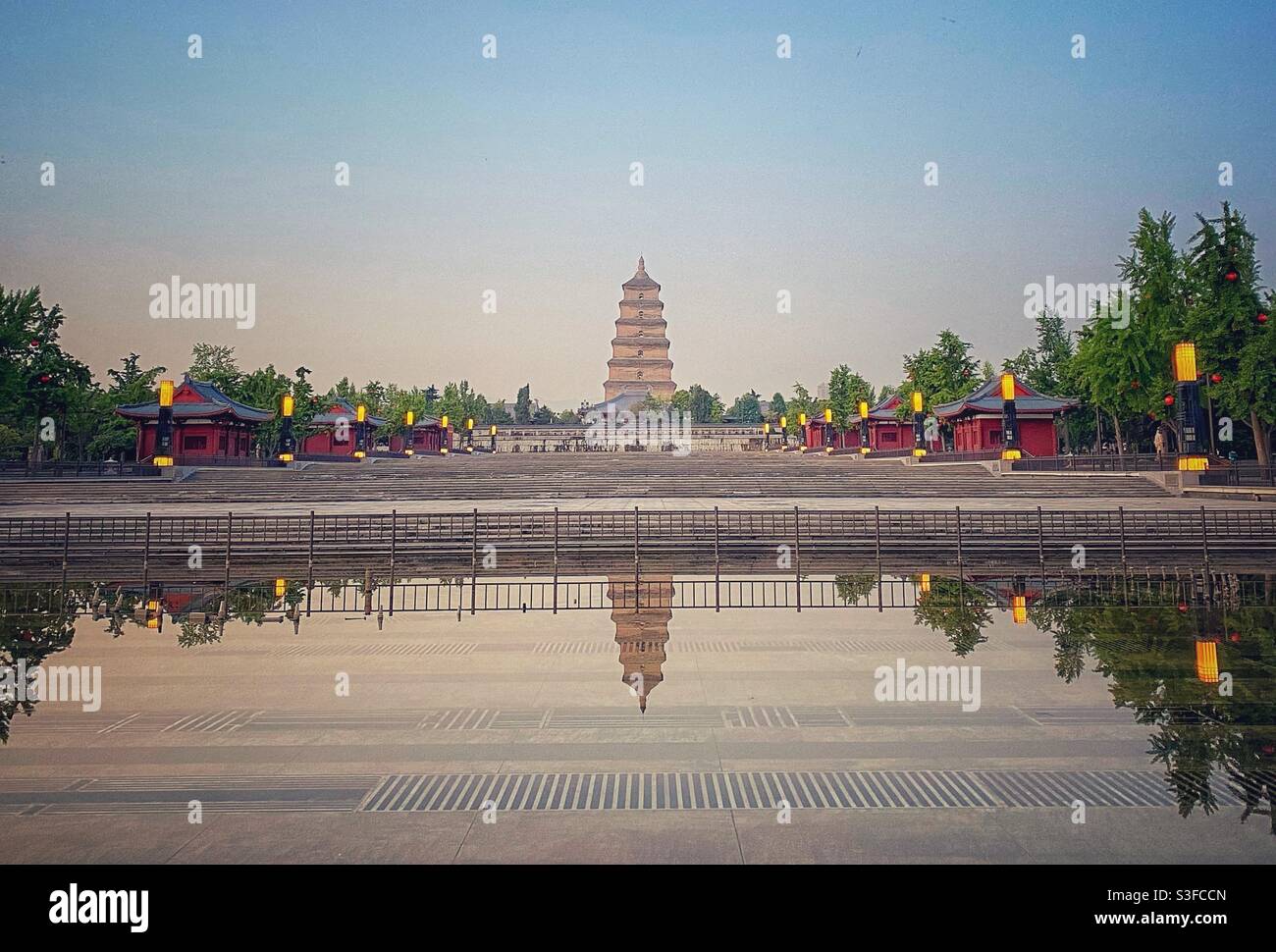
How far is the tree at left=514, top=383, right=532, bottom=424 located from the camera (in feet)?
379

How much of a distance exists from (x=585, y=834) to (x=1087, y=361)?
45.3 metres

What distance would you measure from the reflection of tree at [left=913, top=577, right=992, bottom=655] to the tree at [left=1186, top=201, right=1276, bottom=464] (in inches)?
1063

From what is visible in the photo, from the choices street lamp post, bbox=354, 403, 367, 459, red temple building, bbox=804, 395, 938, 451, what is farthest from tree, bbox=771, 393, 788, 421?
street lamp post, bbox=354, 403, 367, 459

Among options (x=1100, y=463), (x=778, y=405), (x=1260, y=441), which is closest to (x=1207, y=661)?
(x=1100, y=463)

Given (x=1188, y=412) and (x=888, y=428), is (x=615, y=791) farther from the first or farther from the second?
(x=888, y=428)

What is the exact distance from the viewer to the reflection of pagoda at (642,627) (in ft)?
25.1

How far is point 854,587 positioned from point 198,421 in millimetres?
39896

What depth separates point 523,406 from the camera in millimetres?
118938

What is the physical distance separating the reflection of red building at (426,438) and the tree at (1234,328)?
55.0m

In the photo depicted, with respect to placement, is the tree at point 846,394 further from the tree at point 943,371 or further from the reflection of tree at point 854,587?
the reflection of tree at point 854,587

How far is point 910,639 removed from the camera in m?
9.19

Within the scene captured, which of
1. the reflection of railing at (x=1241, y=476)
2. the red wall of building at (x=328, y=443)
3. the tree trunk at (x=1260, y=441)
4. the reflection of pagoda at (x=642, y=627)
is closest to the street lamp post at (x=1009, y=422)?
the reflection of railing at (x=1241, y=476)
